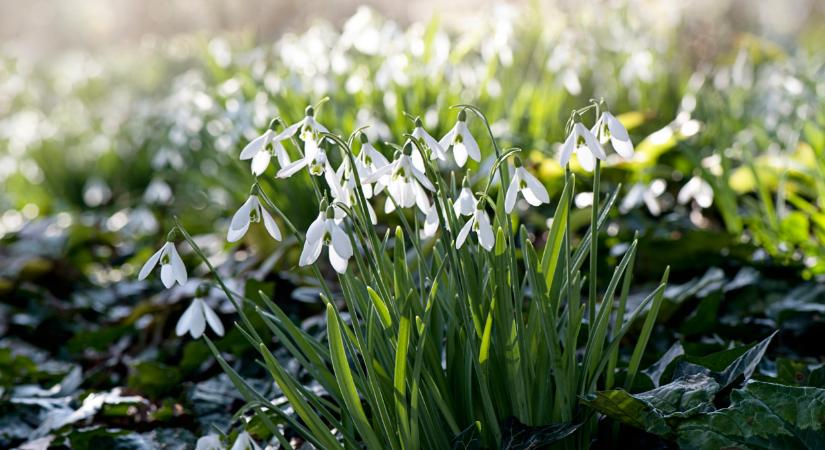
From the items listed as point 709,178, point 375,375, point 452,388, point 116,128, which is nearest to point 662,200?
point 709,178

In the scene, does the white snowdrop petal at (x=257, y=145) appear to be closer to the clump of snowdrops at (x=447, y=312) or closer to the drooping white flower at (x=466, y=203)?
the clump of snowdrops at (x=447, y=312)

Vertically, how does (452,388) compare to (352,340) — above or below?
below

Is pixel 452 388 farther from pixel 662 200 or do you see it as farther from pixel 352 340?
pixel 662 200

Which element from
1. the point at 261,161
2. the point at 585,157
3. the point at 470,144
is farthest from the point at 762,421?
the point at 261,161

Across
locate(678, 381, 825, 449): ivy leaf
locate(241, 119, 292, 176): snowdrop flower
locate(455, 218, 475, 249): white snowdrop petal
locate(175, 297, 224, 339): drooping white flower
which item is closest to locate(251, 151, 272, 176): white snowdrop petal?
locate(241, 119, 292, 176): snowdrop flower

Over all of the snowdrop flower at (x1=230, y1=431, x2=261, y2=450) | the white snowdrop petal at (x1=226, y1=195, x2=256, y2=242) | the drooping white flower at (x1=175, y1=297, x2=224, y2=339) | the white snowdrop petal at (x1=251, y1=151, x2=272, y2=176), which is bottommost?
the snowdrop flower at (x1=230, y1=431, x2=261, y2=450)

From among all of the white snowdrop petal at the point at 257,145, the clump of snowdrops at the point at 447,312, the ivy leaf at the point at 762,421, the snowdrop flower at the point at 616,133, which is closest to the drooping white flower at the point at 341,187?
the clump of snowdrops at the point at 447,312

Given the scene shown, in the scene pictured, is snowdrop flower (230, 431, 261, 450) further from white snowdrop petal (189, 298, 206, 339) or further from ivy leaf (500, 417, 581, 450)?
ivy leaf (500, 417, 581, 450)

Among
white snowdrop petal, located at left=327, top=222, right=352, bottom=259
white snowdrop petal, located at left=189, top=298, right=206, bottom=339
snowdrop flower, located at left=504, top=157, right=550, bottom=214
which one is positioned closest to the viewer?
white snowdrop petal, located at left=327, top=222, right=352, bottom=259
